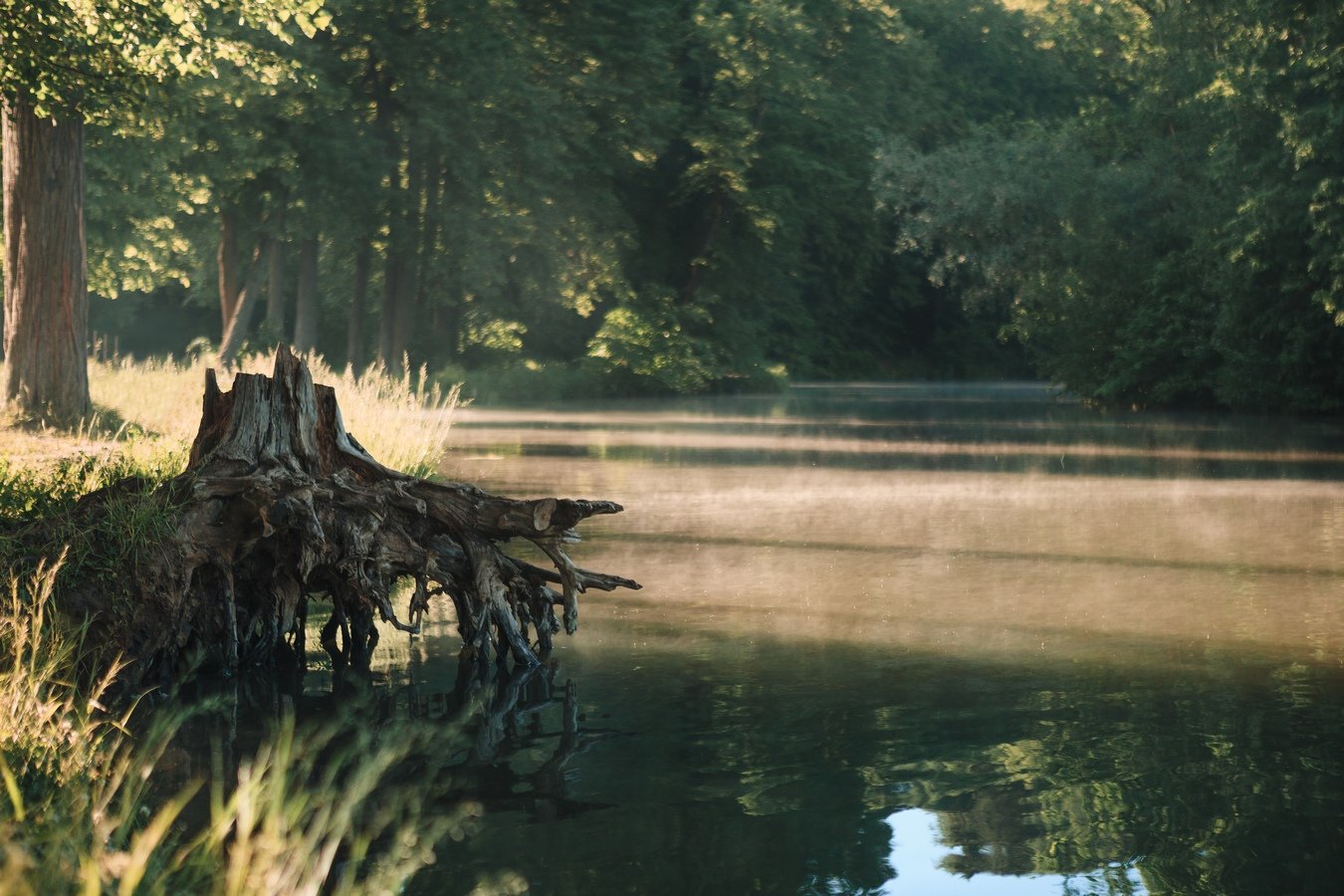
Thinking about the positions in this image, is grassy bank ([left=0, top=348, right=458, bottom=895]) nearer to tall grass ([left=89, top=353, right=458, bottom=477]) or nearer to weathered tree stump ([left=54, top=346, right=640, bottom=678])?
weathered tree stump ([left=54, top=346, right=640, bottom=678])

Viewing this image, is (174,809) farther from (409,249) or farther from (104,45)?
(409,249)

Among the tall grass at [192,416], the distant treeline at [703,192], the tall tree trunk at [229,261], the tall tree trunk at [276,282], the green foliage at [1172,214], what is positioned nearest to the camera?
the tall grass at [192,416]

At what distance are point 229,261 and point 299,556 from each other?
37506 mm

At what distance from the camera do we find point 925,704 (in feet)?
28.7

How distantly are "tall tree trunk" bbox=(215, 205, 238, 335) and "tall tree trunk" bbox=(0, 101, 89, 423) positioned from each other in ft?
77.9

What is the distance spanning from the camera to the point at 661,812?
21.9 feet

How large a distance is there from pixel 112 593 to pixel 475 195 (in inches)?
1733

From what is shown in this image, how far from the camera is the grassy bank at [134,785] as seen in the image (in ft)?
12.0

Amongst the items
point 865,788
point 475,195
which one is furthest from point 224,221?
point 865,788

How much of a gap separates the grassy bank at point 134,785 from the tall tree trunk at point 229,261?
29.7 meters

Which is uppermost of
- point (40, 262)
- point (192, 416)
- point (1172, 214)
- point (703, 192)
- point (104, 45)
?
point (703, 192)

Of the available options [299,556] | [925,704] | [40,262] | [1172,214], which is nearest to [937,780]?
[925,704]

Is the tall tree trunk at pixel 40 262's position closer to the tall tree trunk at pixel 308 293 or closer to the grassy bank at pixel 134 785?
the grassy bank at pixel 134 785

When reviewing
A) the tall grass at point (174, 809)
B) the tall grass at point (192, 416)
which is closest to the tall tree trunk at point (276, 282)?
the tall grass at point (192, 416)
